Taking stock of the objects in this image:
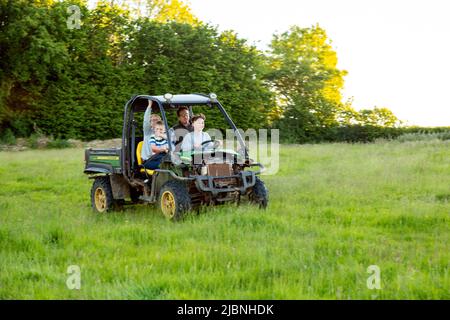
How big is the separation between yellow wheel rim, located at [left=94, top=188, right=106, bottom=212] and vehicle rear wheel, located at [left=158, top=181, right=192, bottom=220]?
1604mm

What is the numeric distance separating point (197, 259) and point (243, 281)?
82cm

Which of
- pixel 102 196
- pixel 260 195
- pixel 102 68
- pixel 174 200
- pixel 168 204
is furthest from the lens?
pixel 102 68

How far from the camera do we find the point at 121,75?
27.3 m

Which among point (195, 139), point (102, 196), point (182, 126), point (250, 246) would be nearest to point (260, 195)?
point (195, 139)

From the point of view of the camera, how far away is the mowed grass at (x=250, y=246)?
5.48m

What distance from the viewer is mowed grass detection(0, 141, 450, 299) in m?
5.48

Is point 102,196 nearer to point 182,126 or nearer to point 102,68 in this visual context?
point 182,126

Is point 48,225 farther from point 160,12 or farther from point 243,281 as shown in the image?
point 160,12

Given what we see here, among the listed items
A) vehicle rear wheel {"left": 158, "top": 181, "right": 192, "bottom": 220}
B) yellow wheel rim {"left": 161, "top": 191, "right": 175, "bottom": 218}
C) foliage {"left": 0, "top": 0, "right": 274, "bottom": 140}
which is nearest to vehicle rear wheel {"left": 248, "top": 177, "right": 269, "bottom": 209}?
vehicle rear wheel {"left": 158, "top": 181, "right": 192, "bottom": 220}

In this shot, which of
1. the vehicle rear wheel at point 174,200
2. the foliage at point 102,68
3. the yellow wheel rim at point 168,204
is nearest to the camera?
the vehicle rear wheel at point 174,200

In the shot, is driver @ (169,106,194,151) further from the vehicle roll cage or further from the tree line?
the tree line

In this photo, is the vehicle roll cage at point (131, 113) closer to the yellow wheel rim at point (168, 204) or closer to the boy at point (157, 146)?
the boy at point (157, 146)

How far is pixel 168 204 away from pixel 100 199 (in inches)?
80.4

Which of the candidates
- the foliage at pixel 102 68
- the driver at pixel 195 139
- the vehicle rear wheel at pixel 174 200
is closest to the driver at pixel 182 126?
the driver at pixel 195 139
